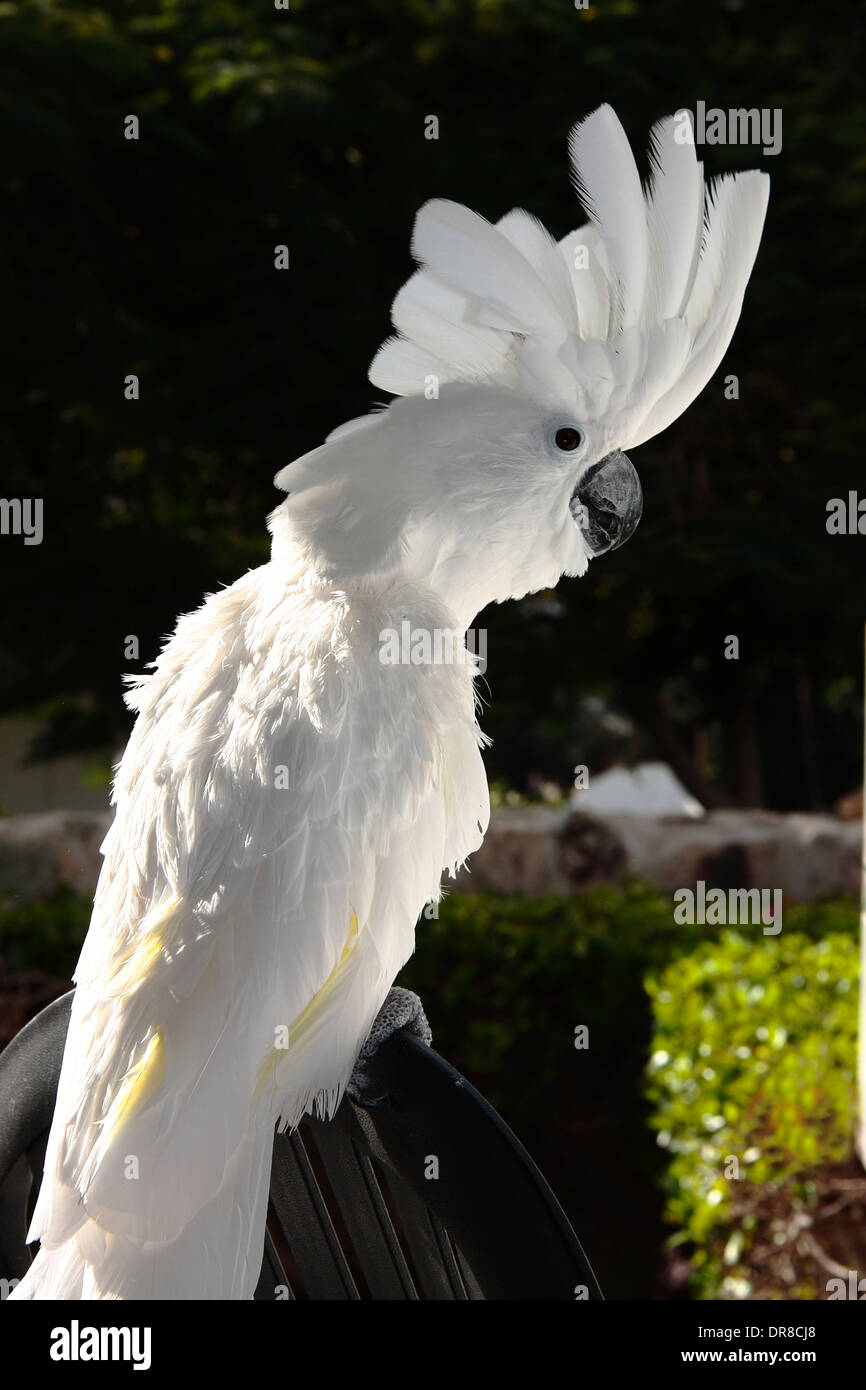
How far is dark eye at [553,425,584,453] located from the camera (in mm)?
1305

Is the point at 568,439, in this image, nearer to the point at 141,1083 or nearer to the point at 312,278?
the point at 141,1083

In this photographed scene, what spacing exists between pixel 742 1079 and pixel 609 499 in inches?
65.6

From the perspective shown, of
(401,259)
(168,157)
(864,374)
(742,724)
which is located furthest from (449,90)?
(742,724)

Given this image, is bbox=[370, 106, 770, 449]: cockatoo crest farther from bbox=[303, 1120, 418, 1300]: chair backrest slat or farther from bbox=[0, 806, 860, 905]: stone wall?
bbox=[0, 806, 860, 905]: stone wall

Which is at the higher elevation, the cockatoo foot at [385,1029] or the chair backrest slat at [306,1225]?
the cockatoo foot at [385,1029]

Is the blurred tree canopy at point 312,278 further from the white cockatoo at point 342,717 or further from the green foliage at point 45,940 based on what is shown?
the white cockatoo at point 342,717

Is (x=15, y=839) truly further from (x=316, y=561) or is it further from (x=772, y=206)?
(x=772, y=206)

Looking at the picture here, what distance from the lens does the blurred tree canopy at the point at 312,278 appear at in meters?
3.94

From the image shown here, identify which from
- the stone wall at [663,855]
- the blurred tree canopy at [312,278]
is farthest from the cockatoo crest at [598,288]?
the stone wall at [663,855]

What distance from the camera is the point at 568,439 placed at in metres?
1.31

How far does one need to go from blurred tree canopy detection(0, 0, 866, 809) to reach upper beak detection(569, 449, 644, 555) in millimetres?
2667

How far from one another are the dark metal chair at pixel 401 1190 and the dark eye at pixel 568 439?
64cm

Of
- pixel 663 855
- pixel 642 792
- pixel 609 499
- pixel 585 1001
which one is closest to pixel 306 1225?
pixel 609 499

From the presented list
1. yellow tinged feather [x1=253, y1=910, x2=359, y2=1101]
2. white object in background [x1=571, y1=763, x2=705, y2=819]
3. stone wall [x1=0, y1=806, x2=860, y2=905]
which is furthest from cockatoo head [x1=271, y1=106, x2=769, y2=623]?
white object in background [x1=571, y1=763, x2=705, y2=819]
